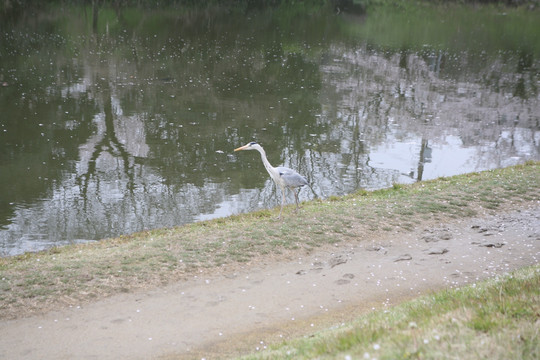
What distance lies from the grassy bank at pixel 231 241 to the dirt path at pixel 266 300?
409mm

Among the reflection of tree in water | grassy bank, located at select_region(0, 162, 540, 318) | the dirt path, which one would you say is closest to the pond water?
the reflection of tree in water

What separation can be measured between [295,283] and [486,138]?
696 inches

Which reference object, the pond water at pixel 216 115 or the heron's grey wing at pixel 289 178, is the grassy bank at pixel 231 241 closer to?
the heron's grey wing at pixel 289 178

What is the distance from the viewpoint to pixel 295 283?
10.2 m

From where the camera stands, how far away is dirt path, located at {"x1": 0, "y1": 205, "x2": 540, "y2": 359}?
26.5ft

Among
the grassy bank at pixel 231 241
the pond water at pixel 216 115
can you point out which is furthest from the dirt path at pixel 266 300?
the pond water at pixel 216 115

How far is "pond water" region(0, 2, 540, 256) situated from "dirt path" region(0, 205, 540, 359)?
4954mm

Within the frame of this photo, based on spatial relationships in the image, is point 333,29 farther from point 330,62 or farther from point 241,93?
point 241,93

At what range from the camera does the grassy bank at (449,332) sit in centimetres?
550

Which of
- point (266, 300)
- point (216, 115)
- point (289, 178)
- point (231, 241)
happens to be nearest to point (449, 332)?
point (266, 300)

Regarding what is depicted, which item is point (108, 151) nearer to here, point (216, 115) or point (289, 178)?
point (216, 115)

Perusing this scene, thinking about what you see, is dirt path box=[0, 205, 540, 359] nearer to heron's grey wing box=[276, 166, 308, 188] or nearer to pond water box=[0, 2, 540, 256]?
heron's grey wing box=[276, 166, 308, 188]

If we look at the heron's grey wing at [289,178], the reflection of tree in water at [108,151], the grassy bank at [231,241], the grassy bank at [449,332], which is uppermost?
the grassy bank at [449,332]

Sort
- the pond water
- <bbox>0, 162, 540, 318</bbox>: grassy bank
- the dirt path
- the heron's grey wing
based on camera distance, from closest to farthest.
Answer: the dirt path
<bbox>0, 162, 540, 318</bbox>: grassy bank
the heron's grey wing
the pond water
